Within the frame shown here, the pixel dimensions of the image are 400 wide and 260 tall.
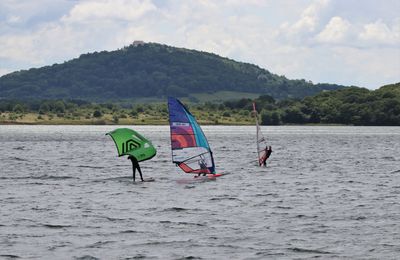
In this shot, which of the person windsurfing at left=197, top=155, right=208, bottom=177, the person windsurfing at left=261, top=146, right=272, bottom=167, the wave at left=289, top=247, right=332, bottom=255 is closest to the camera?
→ the wave at left=289, top=247, right=332, bottom=255

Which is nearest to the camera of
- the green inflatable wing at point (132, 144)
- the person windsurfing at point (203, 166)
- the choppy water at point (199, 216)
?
the choppy water at point (199, 216)

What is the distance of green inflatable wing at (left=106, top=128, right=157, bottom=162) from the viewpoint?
5450 centimetres

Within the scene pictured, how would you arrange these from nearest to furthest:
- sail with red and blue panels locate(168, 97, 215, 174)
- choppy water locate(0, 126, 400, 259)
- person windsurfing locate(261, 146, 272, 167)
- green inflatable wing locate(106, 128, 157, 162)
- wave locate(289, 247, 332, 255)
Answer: wave locate(289, 247, 332, 255) → choppy water locate(0, 126, 400, 259) → green inflatable wing locate(106, 128, 157, 162) → sail with red and blue panels locate(168, 97, 215, 174) → person windsurfing locate(261, 146, 272, 167)

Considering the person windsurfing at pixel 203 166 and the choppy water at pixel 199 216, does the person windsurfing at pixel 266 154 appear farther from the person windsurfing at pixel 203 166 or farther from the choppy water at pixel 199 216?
the person windsurfing at pixel 203 166

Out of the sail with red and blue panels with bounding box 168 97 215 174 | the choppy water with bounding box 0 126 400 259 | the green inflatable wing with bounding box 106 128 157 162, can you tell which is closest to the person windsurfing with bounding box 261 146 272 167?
the choppy water with bounding box 0 126 400 259

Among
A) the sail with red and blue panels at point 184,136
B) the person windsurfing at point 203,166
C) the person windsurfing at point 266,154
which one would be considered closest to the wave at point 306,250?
the sail with red and blue panels at point 184,136

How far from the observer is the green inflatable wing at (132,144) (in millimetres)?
54500

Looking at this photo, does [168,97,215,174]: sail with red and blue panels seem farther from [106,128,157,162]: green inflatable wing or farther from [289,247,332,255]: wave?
[289,247,332,255]: wave

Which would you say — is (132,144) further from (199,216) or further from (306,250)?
(306,250)

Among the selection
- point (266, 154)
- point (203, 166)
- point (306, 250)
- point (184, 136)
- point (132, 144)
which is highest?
point (184, 136)

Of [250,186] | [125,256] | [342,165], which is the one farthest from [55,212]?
[342,165]

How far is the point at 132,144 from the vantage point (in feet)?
181

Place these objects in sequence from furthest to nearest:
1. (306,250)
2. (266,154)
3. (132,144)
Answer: (266,154)
(132,144)
(306,250)

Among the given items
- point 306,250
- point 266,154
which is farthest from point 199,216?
point 266,154
